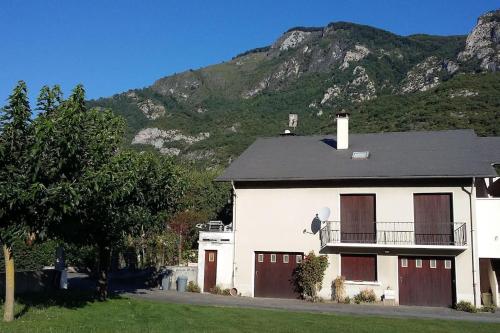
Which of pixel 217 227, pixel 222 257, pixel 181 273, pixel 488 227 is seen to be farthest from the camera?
pixel 217 227

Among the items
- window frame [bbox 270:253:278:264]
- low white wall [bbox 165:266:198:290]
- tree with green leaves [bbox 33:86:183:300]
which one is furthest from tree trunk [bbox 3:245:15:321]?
low white wall [bbox 165:266:198:290]

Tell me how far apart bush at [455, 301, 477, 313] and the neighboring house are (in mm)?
424

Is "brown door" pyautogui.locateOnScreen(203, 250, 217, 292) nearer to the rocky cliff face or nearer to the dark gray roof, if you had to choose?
the dark gray roof

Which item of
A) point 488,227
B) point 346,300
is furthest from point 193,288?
point 488,227

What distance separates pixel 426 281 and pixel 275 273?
6476mm

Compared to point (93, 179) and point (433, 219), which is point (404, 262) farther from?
point (93, 179)

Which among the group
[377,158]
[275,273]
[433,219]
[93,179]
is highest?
[377,158]

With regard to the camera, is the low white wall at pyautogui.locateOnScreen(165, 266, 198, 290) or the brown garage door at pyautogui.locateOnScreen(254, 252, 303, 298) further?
the low white wall at pyautogui.locateOnScreen(165, 266, 198, 290)

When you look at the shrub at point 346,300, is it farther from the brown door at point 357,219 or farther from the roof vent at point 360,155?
the roof vent at point 360,155

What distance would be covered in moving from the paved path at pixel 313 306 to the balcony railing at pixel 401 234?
2.63 metres

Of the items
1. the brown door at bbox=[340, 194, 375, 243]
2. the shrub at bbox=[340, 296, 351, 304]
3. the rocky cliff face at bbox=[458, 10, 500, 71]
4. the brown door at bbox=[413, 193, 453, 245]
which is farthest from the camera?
the rocky cliff face at bbox=[458, 10, 500, 71]

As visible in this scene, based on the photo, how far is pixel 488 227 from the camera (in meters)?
21.2

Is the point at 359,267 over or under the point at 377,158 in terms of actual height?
under

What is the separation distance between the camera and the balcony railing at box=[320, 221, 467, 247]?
21.3 m
